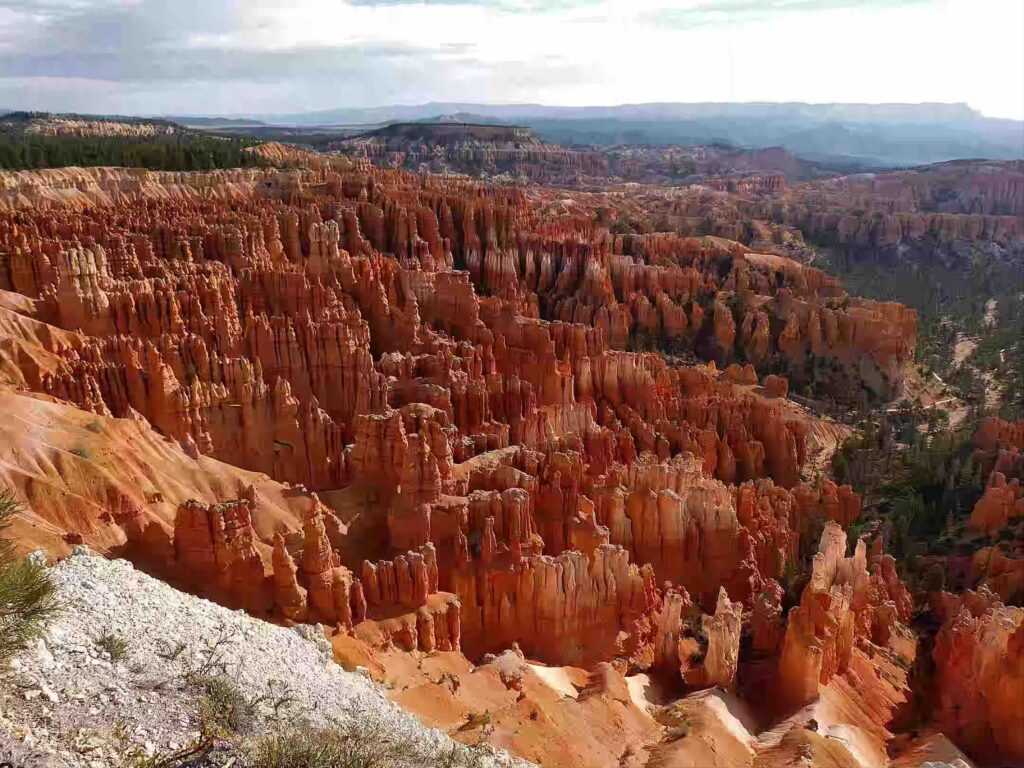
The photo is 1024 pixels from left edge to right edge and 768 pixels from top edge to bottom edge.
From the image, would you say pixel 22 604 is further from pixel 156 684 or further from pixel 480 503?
pixel 480 503

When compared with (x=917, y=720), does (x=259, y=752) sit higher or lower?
higher

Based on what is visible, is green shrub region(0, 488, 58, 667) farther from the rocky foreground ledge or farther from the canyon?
the canyon

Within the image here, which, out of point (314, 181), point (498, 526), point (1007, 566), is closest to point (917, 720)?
point (1007, 566)

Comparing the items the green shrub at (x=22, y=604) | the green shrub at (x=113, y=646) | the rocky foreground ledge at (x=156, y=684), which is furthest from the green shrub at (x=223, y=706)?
the green shrub at (x=22, y=604)

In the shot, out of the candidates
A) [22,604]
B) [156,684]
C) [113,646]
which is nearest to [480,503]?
[113,646]

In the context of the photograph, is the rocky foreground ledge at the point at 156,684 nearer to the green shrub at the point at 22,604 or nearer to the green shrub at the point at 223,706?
the green shrub at the point at 223,706

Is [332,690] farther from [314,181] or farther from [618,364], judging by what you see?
[314,181]
